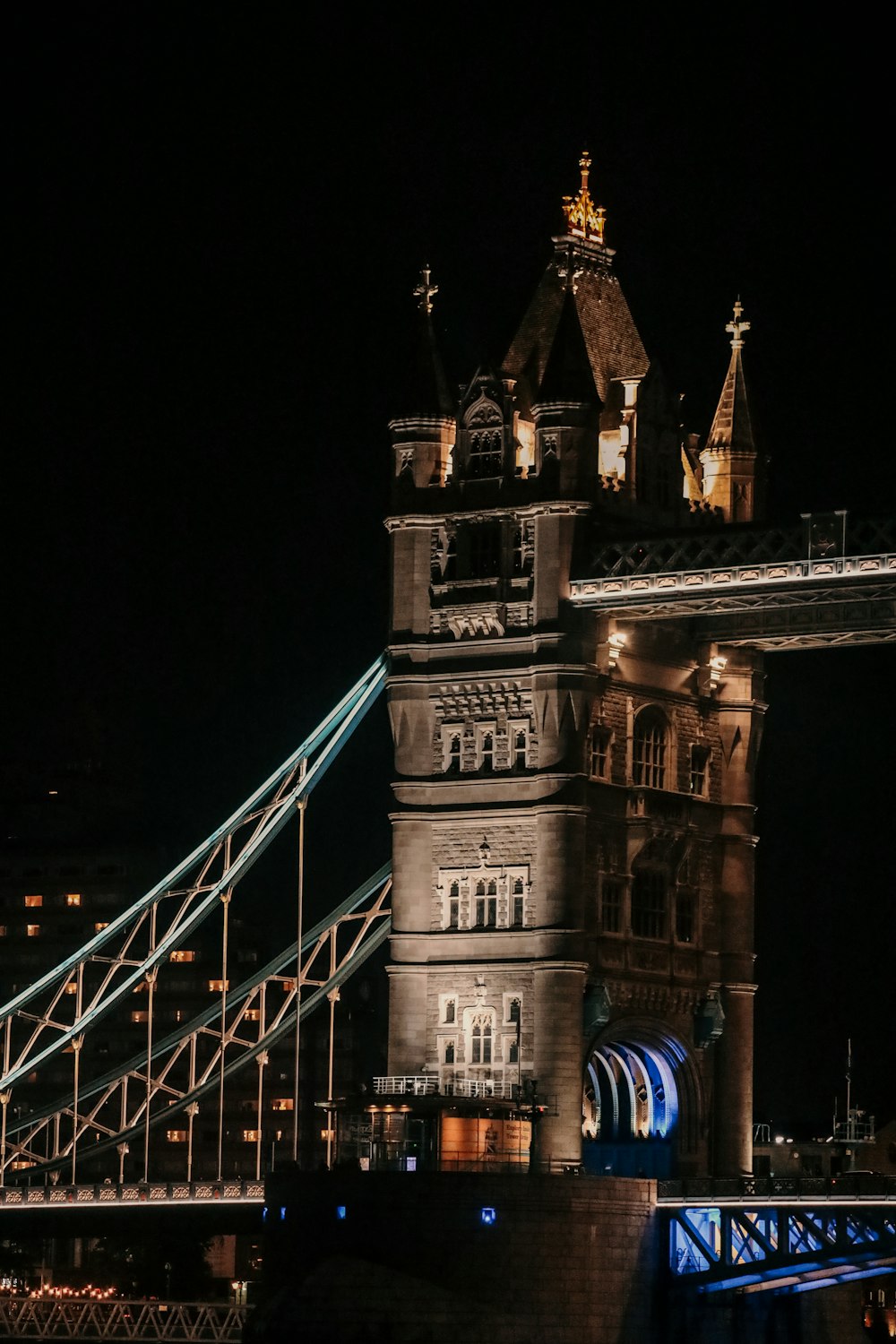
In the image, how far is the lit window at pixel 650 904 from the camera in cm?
9781

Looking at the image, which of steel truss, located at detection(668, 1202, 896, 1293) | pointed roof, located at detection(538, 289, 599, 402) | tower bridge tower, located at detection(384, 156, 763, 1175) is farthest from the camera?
pointed roof, located at detection(538, 289, 599, 402)

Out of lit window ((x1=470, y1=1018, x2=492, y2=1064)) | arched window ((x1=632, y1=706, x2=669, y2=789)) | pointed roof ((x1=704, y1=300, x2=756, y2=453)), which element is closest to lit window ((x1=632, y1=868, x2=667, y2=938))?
arched window ((x1=632, y1=706, x2=669, y2=789))

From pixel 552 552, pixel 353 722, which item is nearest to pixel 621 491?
pixel 552 552

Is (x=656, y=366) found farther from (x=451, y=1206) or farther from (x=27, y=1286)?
(x=27, y=1286)

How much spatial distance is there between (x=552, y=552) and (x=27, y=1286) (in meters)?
56.5

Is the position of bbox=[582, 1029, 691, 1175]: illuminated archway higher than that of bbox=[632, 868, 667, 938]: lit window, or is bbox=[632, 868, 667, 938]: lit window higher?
bbox=[632, 868, 667, 938]: lit window

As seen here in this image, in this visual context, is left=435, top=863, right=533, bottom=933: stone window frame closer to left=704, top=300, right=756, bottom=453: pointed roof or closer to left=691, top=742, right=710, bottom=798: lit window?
left=691, top=742, right=710, bottom=798: lit window

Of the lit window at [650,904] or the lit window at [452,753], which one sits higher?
the lit window at [452,753]

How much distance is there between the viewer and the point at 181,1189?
97000mm

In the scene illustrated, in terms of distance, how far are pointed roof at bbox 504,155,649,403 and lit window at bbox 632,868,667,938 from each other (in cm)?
1223

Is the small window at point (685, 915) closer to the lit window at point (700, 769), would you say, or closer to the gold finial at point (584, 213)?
the lit window at point (700, 769)

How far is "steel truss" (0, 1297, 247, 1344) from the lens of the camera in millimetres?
109312

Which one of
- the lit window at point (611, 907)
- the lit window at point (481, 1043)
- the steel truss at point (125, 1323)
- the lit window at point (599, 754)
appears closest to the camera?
the lit window at point (481, 1043)

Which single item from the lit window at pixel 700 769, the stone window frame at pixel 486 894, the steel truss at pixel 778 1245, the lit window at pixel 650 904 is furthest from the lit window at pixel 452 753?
the steel truss at pixel 778 1245
